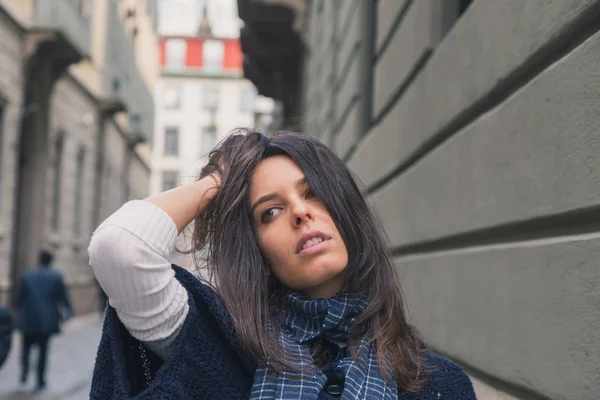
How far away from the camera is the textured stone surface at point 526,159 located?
2080 millimetres

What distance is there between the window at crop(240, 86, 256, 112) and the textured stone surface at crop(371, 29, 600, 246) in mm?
51105

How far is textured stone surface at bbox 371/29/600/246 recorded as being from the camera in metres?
2.08

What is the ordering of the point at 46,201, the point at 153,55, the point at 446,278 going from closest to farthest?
the point at 446,278 < the point at 46,201 < the point at 153,55

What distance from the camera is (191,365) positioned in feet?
5.87

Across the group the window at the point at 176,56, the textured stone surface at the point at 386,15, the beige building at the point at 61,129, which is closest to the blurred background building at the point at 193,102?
the window at the point at 176,56

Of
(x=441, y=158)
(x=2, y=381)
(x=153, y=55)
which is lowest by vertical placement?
(x=2, y=381)

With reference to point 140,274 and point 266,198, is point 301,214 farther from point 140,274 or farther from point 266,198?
point 140,274

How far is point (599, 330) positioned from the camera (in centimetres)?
197

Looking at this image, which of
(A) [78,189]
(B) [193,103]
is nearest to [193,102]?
(B) [193,103]

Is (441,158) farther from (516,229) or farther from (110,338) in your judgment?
(110,338)

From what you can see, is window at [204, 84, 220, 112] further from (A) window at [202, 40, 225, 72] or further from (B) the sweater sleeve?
(B) the sweater sleeve

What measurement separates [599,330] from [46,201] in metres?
17.3

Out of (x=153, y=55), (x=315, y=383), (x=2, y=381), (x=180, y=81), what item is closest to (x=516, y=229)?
(x=315, y=383)

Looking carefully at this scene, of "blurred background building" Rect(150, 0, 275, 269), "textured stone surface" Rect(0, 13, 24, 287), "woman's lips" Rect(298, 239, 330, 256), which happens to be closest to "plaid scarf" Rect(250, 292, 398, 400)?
"woman's lips" Rect(298, 239, 330, 256)
